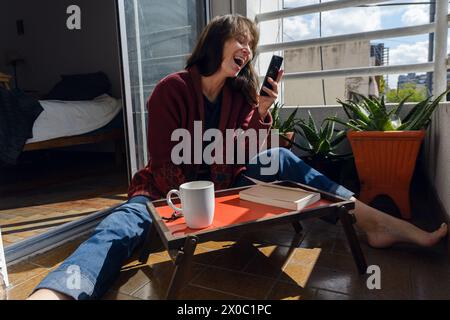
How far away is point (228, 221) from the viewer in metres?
1.08

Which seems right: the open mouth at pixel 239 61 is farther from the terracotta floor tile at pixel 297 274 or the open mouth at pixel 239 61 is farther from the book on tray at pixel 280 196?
the terracotta floor tile at pixel 297 274

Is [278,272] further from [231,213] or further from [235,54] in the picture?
[235,54]

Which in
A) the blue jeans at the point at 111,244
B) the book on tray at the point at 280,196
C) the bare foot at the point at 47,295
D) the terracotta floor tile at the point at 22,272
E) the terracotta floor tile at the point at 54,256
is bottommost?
the terracotta floor tile at the point at 54,256

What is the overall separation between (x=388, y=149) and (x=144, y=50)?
5.07 feet

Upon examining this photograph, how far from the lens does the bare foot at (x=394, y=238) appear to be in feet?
4.55

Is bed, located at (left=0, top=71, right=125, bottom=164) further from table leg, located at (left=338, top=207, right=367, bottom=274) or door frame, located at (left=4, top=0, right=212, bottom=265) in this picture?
table leg, located at (left=338, top=207, right=367, bottom=274)

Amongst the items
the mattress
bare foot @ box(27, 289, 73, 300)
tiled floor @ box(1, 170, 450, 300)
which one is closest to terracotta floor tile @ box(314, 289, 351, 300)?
tiled floor @ box(1, 170, 450, 300)

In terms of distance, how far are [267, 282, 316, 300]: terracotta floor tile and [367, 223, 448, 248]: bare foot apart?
0.43m

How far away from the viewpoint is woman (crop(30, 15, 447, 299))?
1371 millimetres

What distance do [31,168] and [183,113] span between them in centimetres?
304

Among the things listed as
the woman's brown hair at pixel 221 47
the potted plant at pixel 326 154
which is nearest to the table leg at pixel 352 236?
the woman's brown hair at pixel 221 47

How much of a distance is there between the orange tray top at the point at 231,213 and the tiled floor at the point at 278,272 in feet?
0.21

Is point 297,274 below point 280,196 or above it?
below

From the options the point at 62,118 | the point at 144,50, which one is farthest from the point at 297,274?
the point at 62,118
